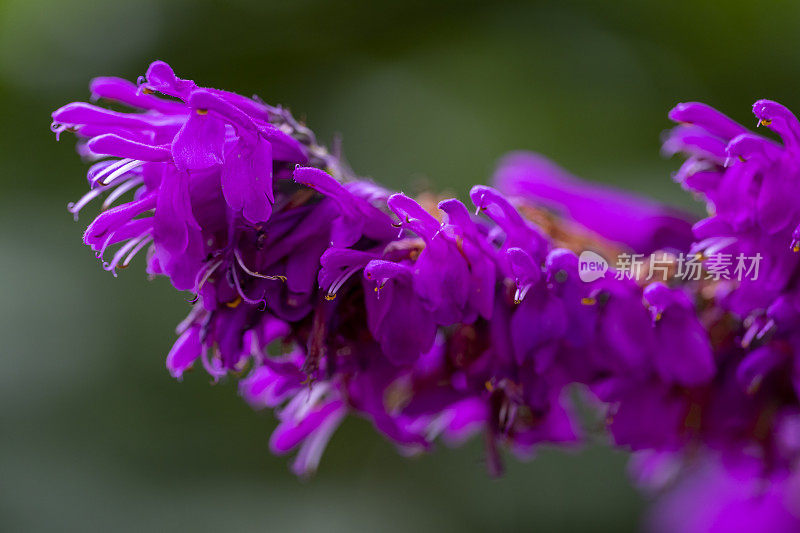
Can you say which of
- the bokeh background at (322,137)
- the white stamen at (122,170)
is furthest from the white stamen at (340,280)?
the bokeh background at (322,137)

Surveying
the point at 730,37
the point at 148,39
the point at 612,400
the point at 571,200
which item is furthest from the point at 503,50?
the point at 612,400

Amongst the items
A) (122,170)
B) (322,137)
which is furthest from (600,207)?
(322,137)

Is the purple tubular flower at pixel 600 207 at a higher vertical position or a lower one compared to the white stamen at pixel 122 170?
lower

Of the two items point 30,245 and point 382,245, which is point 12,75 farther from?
point 382,245

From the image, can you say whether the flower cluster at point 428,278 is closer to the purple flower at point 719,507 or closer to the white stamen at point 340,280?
Answer: the white stamen at point 340,280

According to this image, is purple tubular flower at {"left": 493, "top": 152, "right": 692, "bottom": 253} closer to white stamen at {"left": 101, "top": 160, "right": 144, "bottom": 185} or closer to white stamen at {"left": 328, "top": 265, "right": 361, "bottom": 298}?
white stamen at {"left": 328, "top": 265, "right": 361, "bottom": 298}

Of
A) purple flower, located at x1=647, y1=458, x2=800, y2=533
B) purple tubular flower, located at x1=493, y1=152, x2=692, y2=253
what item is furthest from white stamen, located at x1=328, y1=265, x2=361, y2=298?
purple flower, located at x1=647, y1=458, x2=800, y2=533

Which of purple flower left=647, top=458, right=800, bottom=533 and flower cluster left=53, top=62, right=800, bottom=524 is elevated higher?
flower cluster left=53, top=62, right=800, bottom=524
